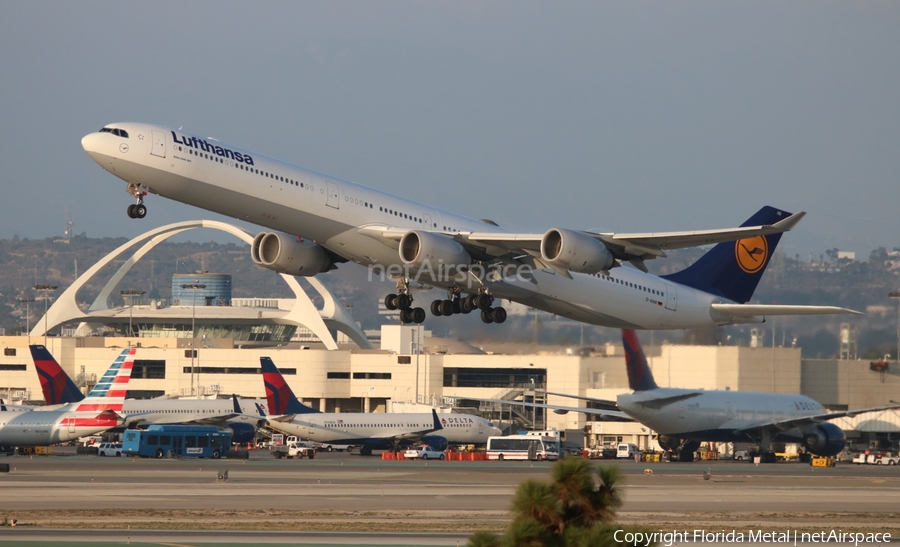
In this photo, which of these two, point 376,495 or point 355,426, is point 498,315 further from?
point 355,426

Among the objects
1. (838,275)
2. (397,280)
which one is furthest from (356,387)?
(397,280)

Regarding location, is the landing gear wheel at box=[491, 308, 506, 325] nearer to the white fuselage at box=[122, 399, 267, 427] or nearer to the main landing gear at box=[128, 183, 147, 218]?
the main landing gear at box=[128, 183, 147, 218]

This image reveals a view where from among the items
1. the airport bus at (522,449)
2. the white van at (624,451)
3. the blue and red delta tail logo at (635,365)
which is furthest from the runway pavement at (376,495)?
the white van at (624,451)

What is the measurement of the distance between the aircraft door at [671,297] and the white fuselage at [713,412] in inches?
688

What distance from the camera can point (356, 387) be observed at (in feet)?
366

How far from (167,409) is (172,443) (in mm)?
14867

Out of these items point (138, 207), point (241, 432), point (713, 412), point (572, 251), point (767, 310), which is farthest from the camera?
point (241, 432)

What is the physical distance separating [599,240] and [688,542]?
39.8 feet

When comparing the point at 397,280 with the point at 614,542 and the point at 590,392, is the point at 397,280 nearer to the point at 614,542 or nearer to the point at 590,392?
the point at 614,542

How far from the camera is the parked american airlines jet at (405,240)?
33.3m

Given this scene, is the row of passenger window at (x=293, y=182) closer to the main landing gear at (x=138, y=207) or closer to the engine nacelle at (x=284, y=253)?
the main landing gear at (x=138, y=207)

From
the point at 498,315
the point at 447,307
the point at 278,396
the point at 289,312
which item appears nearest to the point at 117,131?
the point at 447,307

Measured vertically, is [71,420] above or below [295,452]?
above

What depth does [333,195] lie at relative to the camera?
3575 centimetres
